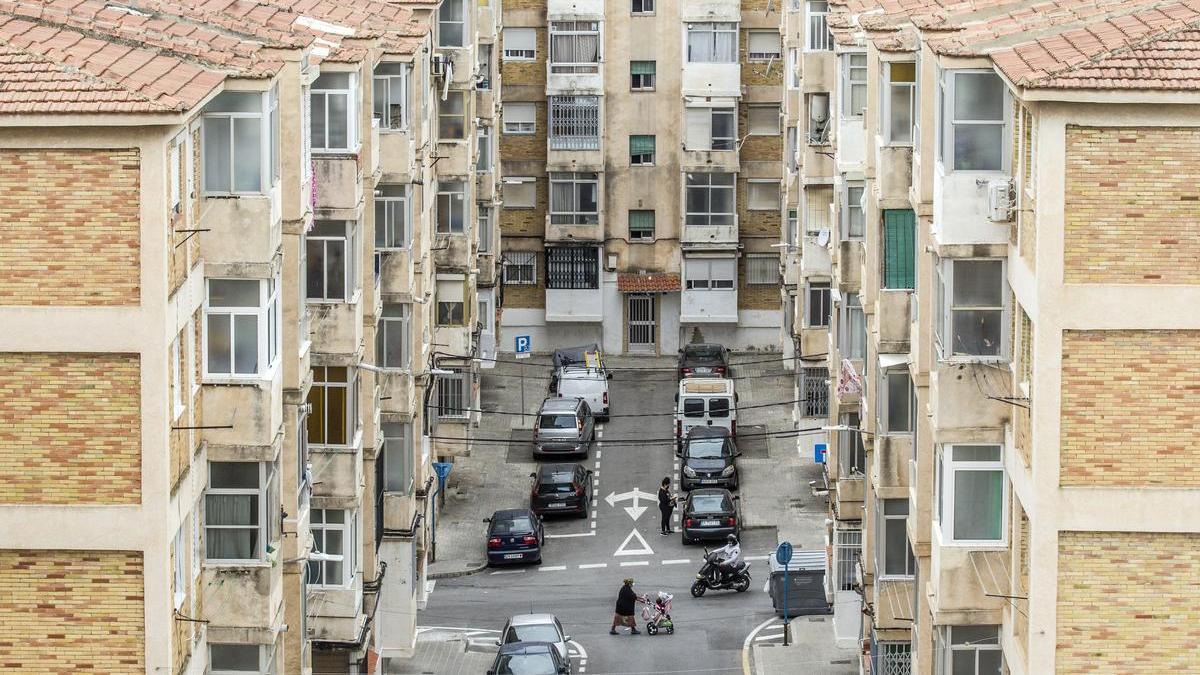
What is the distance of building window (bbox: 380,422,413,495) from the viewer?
56781 mm

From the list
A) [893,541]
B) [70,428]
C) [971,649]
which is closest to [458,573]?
[893,541]

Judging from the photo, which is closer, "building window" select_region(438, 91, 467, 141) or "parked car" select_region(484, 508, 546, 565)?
"parked car" select_region(484, 508, 546, 565)

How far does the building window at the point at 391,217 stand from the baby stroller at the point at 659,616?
457 inches

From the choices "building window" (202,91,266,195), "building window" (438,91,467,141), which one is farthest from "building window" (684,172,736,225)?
"building window" (202,91,266,195)

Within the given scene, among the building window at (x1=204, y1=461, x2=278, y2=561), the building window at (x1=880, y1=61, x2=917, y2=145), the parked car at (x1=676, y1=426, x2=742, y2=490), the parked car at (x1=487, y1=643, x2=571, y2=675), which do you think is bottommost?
the parked car at (x1=487, y1=643, x2=571, y2=675)

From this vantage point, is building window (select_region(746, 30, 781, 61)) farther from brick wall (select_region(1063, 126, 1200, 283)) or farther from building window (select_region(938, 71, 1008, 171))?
brick wall (select_region(1063, 126, 1200, 283))

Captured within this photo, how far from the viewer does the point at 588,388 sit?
273 feet

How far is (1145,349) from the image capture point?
32375 mm

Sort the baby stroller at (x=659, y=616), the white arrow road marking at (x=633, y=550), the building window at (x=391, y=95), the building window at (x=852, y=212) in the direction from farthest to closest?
the white arrow road marking at (x=633, y=550)
the baby stroller at (x=659, y=616)
the building window at (x=852, y=212)
the building window at (x=391, y=95)

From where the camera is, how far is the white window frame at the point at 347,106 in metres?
47.4

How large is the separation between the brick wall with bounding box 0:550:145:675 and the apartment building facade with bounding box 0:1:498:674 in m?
0.03

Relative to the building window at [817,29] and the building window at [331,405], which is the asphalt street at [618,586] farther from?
the building window at [817,29]

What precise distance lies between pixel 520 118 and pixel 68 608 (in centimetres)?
6094

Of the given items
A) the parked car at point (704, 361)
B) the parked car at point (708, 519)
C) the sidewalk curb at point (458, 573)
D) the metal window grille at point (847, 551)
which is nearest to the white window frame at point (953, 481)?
the metal window grille at point (847, 551)
